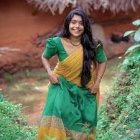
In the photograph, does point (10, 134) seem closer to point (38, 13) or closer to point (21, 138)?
point (21, 138)

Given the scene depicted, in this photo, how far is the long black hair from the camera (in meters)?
4.38

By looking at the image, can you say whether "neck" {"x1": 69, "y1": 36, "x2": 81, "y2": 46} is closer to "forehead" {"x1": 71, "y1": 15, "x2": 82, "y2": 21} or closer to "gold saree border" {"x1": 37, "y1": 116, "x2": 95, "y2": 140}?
"forehead" {"x1": 71, "y1": 15, "x2": 82, "y2": 21}

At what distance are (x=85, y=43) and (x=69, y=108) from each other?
1.94 feet

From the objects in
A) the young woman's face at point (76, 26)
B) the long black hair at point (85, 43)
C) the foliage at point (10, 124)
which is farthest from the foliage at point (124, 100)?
the foliage at point (10, 124)

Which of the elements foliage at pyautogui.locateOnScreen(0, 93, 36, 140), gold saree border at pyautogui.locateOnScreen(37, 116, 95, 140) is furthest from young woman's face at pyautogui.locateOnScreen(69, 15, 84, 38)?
foliage at pyautogui.locateOnScreen(0, 93, 36, 140)

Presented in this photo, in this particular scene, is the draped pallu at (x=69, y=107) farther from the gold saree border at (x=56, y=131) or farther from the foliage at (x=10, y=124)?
the foliage at (x=10, y=124)

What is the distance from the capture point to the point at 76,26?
4352mm

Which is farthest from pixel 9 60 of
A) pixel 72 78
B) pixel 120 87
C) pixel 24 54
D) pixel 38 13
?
pixel 72 78

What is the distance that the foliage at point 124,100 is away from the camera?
4.59 metres

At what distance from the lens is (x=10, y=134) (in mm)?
3984

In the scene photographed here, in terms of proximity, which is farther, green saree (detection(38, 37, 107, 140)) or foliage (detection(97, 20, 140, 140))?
foliage (detection(97, 20, 140, 140))

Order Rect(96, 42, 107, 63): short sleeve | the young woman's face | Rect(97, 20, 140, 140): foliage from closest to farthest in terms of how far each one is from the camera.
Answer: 1. the young woman's face
2. Rect(96, 42, 107, 63): short sleeve
3. Rect(97, 20, 140, 140): foliage

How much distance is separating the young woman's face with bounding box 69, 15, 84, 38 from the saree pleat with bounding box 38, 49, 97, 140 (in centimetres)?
16

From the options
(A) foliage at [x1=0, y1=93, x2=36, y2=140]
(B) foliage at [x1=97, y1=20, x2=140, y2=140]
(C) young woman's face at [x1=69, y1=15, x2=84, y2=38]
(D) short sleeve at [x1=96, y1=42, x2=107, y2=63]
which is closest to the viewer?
(A) foliage at [x1=0, y1=93, x2=36, y2=140]
